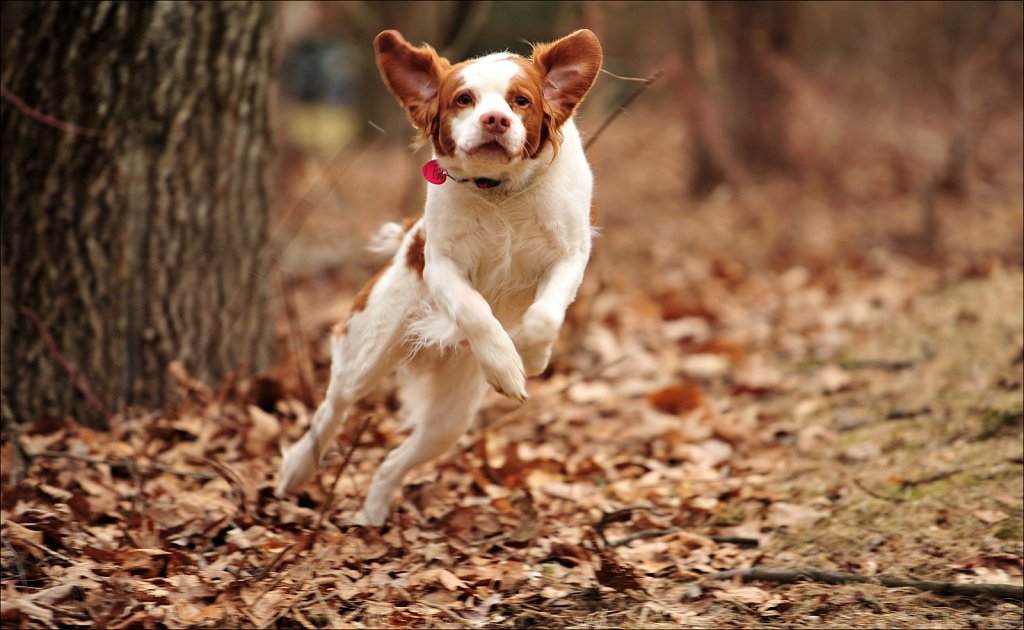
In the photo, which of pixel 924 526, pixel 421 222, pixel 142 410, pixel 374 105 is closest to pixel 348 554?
pixel 421 222

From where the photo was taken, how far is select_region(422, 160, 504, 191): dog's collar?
3750 mm

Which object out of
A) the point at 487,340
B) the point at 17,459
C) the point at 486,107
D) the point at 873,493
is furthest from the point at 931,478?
the point at 17,459

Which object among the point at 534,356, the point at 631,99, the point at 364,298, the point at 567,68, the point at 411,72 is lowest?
the point at 534,356

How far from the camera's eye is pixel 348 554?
14.2 ft

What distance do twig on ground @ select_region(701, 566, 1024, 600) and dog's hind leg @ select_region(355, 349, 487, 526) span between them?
1176 mm

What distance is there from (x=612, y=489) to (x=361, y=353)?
5.02 ft

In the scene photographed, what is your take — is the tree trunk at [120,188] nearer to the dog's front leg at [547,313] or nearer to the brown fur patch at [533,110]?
the dog's front leg at [547,313]

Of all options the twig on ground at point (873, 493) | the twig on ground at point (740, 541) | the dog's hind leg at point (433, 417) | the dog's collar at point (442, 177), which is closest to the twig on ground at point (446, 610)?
the dog's hind leg at point (433, 417)

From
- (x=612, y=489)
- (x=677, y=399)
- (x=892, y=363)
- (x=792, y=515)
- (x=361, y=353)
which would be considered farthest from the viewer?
(x=892, y=363)

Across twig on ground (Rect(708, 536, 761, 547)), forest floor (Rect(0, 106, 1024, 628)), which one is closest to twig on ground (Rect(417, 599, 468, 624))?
forest floor (Rect(0, 106, 1024, 628))

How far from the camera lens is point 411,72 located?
3.74 metres

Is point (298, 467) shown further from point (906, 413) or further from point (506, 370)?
point (906, 413)

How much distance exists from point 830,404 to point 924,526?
1.89 meters

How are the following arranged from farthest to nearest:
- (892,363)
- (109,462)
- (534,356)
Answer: (892,363) < (109,462) < (534,356)
